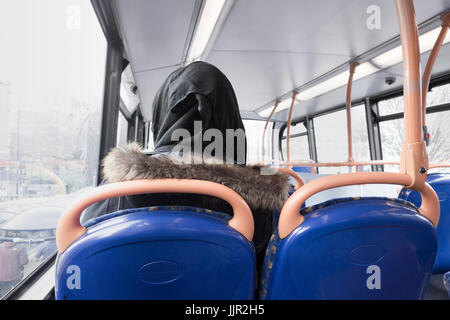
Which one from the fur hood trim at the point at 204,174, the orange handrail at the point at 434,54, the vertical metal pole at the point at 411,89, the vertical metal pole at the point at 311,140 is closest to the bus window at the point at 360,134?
the vertical metal pole at the point at 311,140

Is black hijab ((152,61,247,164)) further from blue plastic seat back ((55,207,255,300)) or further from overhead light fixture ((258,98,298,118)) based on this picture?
overhead light fixture ((258,98,298,118))

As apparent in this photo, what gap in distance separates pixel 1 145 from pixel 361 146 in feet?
15.4

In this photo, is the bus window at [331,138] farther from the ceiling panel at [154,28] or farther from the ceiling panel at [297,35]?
the ceiling panel at [154,28]

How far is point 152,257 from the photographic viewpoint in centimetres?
50

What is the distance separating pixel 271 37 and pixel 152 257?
211 cm

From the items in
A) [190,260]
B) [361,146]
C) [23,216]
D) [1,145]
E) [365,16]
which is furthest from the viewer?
[361,146]

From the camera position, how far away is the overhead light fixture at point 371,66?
2.17 m

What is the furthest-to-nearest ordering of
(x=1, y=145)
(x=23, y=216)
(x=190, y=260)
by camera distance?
(x=23, y=216), (x=1, y=145), (x=190, y=260)

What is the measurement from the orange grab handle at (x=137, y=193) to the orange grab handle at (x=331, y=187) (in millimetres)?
93

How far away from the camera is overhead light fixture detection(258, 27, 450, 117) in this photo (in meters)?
2.17
